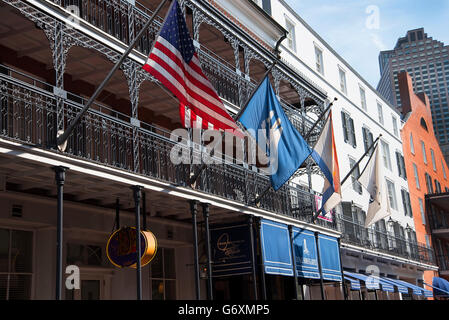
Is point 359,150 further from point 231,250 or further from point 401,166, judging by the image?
point 231,250

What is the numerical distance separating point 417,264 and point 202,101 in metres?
29.4

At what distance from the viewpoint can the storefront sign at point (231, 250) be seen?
688 inches

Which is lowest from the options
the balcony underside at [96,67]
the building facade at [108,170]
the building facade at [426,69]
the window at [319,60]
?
the building facade at [108,170]

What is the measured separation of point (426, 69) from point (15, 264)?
7658 inches

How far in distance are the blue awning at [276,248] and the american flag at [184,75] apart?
6186mm

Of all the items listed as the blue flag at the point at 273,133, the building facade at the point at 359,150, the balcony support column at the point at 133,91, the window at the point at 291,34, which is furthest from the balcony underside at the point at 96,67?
the building facade at the point at 359,150

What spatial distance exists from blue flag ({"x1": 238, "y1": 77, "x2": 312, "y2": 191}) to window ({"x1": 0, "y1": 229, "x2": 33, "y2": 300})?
6.09m

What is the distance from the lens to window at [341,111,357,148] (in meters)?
32.7

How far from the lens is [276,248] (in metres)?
18.5

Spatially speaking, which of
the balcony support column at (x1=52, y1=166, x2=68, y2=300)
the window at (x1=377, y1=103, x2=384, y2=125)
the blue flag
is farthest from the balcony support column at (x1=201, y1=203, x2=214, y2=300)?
the window at (x1=377, y1=103, x2=384, y2=125)

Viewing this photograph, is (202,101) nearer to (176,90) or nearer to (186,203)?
(176,90)

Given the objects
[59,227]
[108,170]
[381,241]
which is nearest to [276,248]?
[108,170]

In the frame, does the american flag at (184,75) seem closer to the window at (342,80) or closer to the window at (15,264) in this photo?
the window at (15,264)

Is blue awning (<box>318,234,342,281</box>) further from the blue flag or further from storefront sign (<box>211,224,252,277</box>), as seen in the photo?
the blue flag
